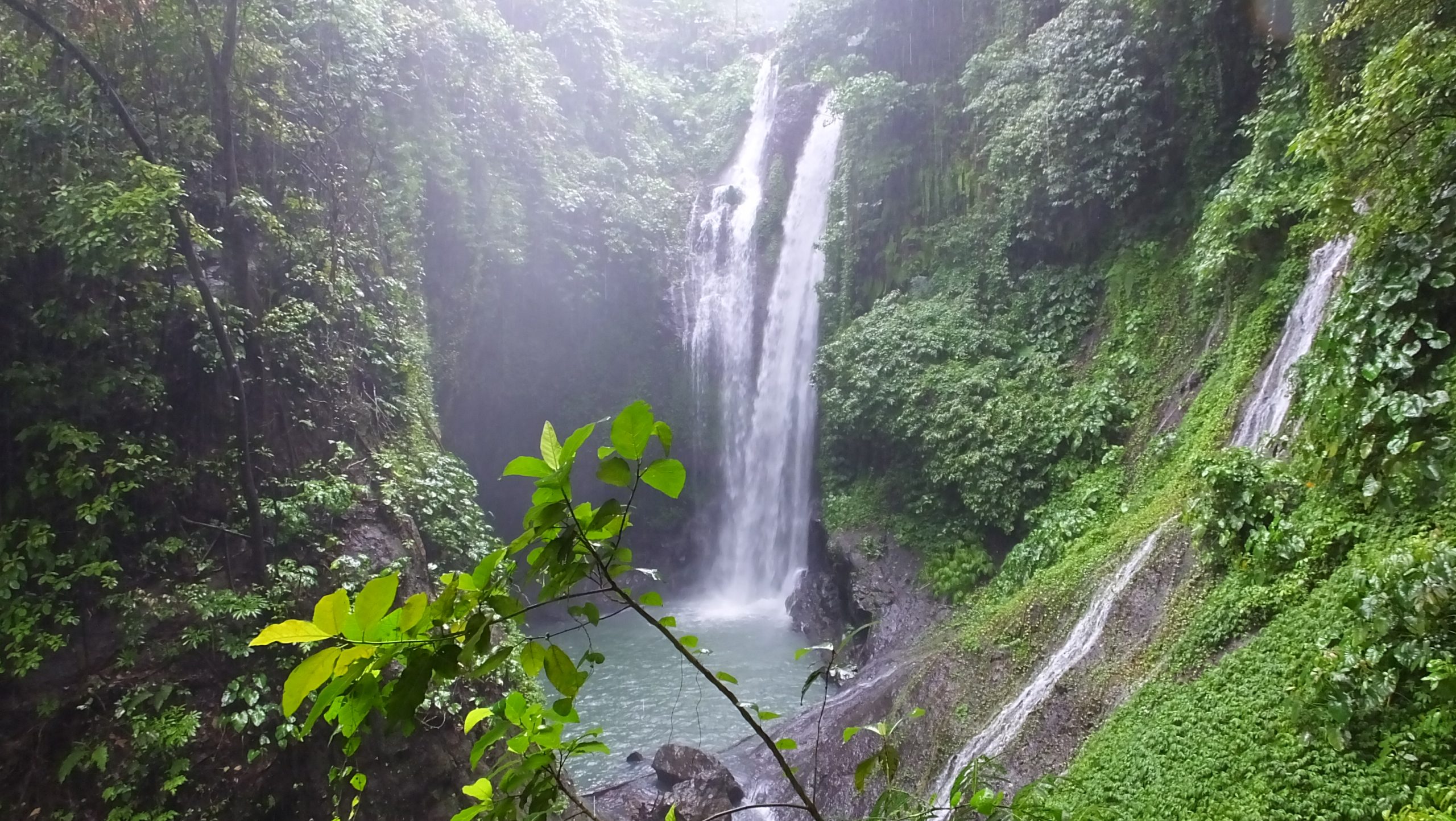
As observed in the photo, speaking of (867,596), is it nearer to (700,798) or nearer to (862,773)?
(700,798)

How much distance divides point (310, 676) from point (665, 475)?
0.51 meters

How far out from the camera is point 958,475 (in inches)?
380

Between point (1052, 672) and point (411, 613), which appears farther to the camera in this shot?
point (1052, 672)

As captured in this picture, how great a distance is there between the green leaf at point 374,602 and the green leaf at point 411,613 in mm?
39

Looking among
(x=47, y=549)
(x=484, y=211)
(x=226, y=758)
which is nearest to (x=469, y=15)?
(x=484, y=211)

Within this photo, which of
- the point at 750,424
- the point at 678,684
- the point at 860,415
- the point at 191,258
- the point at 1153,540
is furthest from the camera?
the point at 750,424

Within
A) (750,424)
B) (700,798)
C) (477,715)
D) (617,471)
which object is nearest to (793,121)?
(750,424)

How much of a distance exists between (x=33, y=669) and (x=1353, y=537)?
27.2 ft

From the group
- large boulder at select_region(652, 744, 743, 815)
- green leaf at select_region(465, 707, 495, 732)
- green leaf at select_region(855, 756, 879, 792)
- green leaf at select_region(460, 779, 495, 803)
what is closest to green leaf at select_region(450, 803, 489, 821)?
green leaf at select_region(460, 779, 495, 803)

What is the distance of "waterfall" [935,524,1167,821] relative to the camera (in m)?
5.46

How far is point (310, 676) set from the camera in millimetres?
928

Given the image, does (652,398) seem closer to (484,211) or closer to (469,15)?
(484,211)

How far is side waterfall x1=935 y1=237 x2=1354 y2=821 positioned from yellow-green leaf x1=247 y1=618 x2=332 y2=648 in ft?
17.7

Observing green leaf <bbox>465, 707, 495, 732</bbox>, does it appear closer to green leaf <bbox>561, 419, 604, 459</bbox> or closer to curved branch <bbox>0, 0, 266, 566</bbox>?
green leaf <bbox>561, 419, 604, 459</bbox>
